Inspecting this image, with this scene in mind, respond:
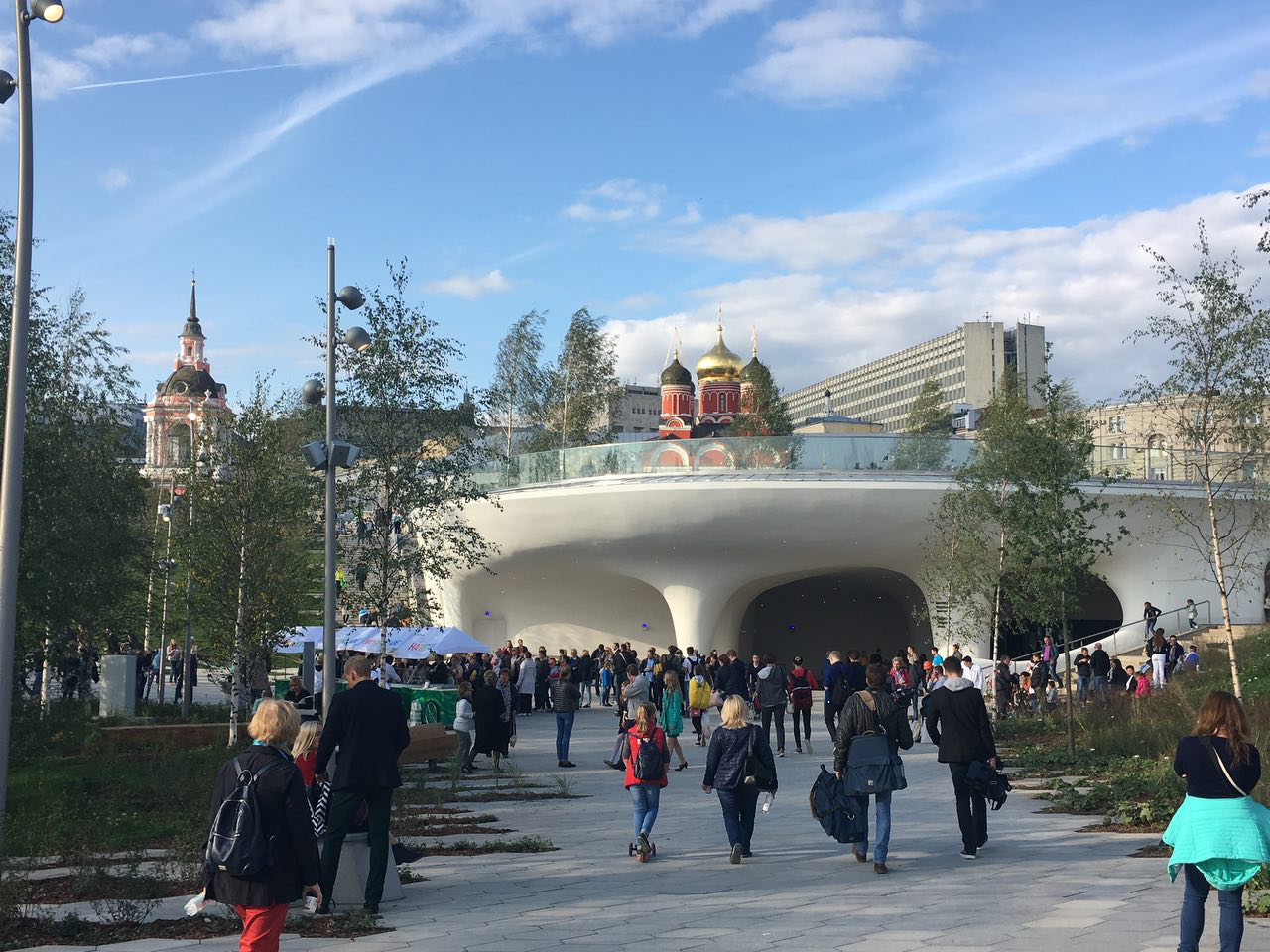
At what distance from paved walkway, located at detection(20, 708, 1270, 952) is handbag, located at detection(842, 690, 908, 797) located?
606mm

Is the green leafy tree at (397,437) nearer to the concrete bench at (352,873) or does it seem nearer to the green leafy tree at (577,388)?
the concrete bench at (352,873)

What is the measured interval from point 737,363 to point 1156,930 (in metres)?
72.1

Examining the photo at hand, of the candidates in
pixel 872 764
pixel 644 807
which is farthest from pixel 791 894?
pixel 644 807

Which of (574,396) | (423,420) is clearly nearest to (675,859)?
(423,420)

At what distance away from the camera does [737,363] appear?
78688 millimetres

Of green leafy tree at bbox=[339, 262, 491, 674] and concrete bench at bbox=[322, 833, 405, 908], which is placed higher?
green leafy tree at bbox=[339, 262, 491, 674]

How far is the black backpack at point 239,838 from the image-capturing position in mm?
5715

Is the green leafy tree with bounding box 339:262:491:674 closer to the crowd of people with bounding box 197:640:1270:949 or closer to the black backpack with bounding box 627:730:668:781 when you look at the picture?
the crowd of people with bounding box 197:640:1270:949

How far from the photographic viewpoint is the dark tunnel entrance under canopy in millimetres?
53188

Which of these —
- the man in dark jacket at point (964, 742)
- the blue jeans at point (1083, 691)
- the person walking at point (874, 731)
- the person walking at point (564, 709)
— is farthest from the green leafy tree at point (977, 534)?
the person walking at point (874, 731)

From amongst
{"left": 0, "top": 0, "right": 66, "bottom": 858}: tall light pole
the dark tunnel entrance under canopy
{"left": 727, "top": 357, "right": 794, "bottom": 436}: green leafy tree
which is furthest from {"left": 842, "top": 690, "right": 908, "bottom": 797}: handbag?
{"left": 727, "top": 357, "right": 794, "bottom": 436}: green leafy tree

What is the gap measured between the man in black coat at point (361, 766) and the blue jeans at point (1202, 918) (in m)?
4.58

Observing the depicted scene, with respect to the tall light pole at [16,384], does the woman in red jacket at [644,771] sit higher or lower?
lower

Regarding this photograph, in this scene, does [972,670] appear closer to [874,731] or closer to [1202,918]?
[874,731]
